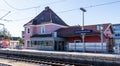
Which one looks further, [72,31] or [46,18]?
[46,18]

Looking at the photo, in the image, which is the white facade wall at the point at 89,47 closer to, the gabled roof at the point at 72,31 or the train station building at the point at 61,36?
the train station building at the point at 61,36

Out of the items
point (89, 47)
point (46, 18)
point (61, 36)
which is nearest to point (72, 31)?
point (61, 36)

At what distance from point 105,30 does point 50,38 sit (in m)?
9.81

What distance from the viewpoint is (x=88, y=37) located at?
3444 cm

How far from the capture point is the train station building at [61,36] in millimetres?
32531

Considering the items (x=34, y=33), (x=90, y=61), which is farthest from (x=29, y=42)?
(x=90, y=61)

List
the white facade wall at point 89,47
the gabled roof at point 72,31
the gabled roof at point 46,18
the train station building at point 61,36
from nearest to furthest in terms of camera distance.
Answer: the white facade wall at point 89,47, the train station building at point 61,36, the gabled roof at point 72,31, the gabled roof at point 46,18

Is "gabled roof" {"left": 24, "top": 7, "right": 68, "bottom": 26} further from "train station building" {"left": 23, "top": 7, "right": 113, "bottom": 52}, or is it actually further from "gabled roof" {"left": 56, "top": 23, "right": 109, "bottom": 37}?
"gabled roof" {"left": 56, "top": 23, "right": 109, "bottom": 37}

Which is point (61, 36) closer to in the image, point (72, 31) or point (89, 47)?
point (72, 31)

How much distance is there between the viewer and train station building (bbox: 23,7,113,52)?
32531 mm

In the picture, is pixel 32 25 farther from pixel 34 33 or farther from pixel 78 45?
pixel 78 45

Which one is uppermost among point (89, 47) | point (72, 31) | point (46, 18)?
point (46, 18)

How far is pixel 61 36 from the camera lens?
37.6m

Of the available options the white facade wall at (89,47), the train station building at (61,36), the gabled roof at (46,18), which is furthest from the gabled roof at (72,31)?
the gabled roof at (46,18)
